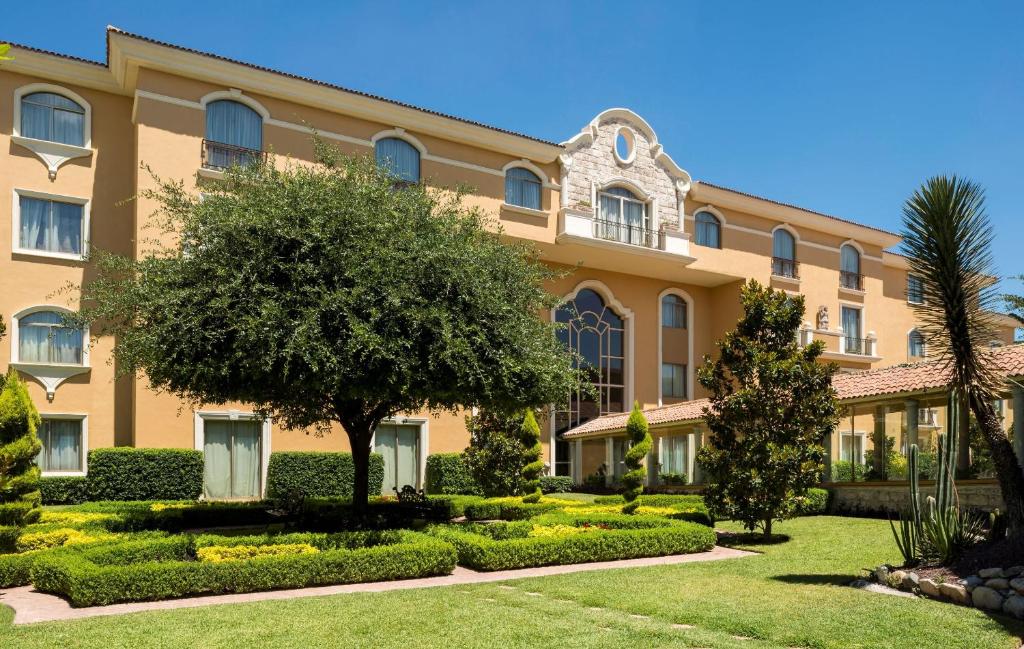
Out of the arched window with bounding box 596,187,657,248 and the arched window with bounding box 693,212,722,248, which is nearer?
the arched window with bounding box 596,187,657,248

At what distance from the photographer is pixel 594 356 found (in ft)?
123

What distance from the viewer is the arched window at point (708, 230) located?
3856 centimetres

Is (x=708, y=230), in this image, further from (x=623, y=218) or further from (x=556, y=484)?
(x=556, y=484)

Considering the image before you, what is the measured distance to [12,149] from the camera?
85.0 feet

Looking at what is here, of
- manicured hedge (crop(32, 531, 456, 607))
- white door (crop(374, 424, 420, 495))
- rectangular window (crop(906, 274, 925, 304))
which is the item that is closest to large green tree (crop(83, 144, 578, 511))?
manicured hedge (crop(32, 531, 456, 607))

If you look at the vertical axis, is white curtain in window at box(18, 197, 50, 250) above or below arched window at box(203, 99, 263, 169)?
below

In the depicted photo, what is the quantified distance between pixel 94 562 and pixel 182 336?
4348mm

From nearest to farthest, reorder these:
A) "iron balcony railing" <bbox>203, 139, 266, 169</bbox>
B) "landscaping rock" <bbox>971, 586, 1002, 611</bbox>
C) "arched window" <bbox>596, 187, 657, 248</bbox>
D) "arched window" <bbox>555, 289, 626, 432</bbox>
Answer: "landscaping rock" <bbox>971, 586, 1002, 611</bbox> → "iron balcony railing" <bbox>203, 139, 266, 169</bbox> → "arched window" <bbox>596, 187, 657, 248</bbox> → "arched window" <bbox>555, 289, 626, 432</bbox>

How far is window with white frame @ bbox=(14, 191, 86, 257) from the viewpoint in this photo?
85.5ft

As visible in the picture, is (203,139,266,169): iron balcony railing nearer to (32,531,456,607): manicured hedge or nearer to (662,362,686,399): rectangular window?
(32,531,456,607): manicured hedge

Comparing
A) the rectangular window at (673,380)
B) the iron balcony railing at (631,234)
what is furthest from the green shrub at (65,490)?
the rectangular window at (673,380)

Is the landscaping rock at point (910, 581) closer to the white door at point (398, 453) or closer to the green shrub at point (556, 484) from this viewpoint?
the white door at point (398, 453)

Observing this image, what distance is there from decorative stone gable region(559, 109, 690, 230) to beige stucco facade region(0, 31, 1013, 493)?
0.07 meters

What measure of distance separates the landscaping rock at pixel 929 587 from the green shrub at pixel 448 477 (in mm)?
20979
